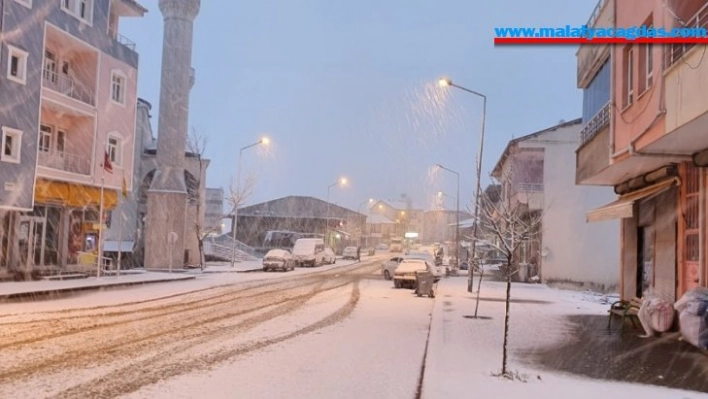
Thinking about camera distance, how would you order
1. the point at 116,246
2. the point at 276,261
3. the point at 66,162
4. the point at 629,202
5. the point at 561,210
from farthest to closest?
the point at 116,246
the point at 276,261
the point at 561,210
the point at 66,162
the point at 629,202

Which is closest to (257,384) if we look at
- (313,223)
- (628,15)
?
(628,15)

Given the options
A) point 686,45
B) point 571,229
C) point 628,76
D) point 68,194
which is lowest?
point 571,229

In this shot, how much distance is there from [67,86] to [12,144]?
539 cm

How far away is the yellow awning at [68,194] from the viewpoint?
27.1m

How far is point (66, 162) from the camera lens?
29.5 m

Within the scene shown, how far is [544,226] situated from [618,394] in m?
26.8

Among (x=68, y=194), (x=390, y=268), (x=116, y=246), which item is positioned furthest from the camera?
(x=116, y=246)

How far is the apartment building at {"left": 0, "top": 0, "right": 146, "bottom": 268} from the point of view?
24.7 meters

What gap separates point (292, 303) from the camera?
798 inches

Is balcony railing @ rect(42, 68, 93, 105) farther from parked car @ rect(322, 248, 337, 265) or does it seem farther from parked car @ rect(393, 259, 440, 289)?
parked car @ rect(322, 248, 337, 265)

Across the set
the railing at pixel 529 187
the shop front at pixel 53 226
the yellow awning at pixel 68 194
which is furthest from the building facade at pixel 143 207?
the railing at pixel 529 187

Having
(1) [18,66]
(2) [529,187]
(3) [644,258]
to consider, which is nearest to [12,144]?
(1) [18,66]

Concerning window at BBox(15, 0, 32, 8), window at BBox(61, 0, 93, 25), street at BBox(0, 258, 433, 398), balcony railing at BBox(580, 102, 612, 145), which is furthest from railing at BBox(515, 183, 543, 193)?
window at BBox(15, 0, 32, 8)

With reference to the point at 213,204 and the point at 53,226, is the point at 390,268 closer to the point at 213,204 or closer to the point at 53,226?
the point at 53,226
